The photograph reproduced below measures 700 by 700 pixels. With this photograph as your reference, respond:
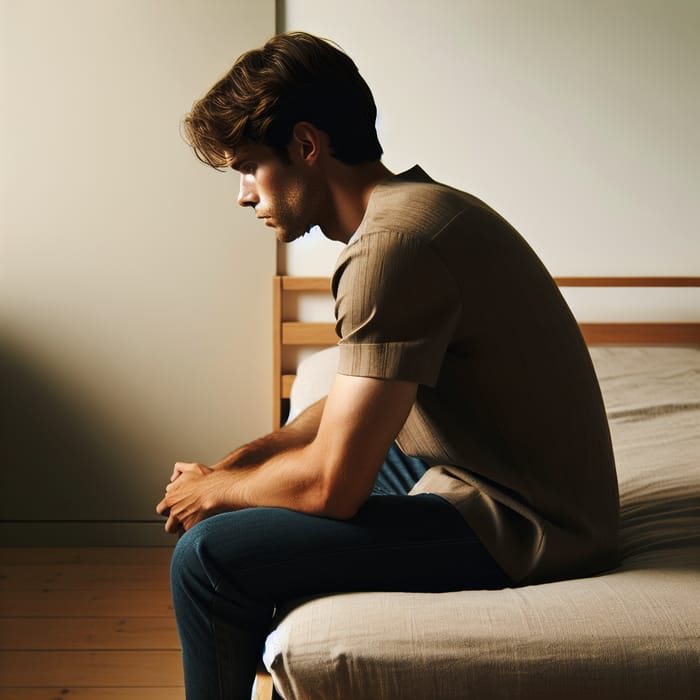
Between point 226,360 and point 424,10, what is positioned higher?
point 424,10

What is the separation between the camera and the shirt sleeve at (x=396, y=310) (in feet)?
3.26

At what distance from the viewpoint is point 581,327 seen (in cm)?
255

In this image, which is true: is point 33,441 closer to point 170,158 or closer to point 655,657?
point 170,158

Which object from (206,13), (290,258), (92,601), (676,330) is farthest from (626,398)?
(206,13)

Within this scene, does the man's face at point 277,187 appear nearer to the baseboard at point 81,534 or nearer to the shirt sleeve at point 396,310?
the shirt sleeve at point 396,310

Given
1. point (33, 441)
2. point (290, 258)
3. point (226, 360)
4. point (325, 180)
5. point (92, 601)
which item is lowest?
point (92, 601)

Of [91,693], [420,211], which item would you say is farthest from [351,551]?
[91,693]

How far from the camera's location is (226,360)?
257 centimetres

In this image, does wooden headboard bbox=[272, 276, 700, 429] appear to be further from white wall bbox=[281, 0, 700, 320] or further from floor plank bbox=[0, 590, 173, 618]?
floor plank bbox=[0, 590, 173, 618]

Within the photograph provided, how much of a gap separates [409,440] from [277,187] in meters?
0.39

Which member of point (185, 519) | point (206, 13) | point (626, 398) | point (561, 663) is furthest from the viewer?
point (206, 13)

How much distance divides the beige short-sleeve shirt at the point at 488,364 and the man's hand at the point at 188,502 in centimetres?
30

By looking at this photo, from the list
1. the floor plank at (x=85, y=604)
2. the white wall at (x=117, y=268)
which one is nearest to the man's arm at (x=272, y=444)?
the floor plank at (x=85, y=604)

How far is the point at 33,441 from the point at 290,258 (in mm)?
912
